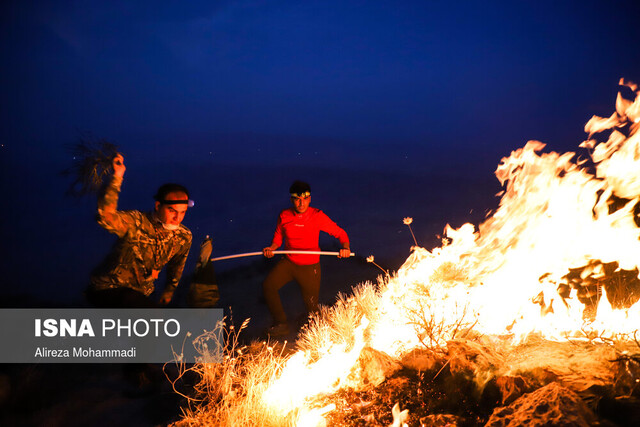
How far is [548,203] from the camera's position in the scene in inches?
163

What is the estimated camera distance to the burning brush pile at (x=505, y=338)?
9.36 ft

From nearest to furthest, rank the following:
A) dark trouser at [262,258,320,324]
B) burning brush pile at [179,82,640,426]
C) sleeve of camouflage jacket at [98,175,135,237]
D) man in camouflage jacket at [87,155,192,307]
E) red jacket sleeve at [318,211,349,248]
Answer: burning brush pile at [179,82,640,426], sleeve of camouflage jacket at [98,175,135,237], man in camouflage jacket at [87,155,192,307], dark trouser at [262,258,320,324], red jacket sleeve at [318,211,349,248]

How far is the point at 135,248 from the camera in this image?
→ 14.1ft

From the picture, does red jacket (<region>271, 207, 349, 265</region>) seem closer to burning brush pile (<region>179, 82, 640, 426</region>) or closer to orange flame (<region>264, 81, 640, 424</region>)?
burning brush pile (<region>179, 82, 640, 426</region>)

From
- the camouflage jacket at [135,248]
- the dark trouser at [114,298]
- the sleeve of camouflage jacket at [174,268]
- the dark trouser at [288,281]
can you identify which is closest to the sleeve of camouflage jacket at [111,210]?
the camouflage jacket at [135,248]

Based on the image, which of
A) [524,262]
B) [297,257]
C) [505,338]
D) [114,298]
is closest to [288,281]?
[297,257]

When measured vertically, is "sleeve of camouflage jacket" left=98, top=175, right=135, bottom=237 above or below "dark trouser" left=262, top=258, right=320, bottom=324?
above

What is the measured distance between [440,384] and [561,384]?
0.91 m

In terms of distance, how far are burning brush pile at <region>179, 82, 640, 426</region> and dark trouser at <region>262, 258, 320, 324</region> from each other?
1.06 m

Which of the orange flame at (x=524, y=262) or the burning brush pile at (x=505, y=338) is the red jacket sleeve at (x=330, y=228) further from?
the orange flame at (x=524, y=262)

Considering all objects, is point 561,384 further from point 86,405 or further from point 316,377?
point 86,405

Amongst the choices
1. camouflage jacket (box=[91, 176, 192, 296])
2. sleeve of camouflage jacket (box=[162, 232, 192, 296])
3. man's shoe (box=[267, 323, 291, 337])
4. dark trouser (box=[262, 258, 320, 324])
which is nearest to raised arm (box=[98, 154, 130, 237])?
camouflage jacket (box=[91, 176, 192, 296])

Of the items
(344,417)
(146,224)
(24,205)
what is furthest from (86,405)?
(24,205)

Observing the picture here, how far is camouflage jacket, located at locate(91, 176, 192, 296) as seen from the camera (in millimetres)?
4000
